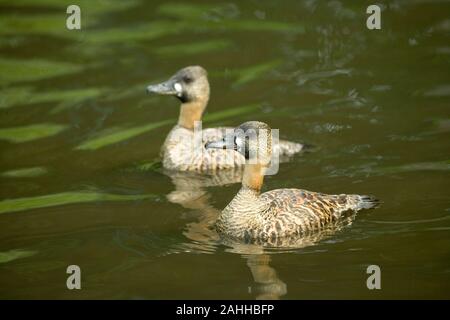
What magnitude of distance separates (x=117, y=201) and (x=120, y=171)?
44.0 inches

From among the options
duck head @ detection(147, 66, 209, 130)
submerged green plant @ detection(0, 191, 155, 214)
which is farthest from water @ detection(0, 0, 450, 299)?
duck head @ detection(147, 66, 209, 130)

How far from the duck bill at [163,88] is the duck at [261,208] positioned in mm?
3090

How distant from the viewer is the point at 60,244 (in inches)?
404

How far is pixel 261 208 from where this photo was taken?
10016 millimetres

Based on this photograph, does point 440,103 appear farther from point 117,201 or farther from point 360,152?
point 117,201

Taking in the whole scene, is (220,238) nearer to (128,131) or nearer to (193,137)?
(193,137)

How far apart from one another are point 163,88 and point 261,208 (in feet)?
11.5

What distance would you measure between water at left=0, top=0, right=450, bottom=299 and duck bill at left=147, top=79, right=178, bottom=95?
2.94 feet

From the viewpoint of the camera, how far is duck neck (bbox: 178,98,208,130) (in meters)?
13.3

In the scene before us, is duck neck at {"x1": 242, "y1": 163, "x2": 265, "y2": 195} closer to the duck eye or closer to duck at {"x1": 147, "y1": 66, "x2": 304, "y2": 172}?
duck at {"x1": 147, "y1": 66, "x2": 304, "y2": 172}

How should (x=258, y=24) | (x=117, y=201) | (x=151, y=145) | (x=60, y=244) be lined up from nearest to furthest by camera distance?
1. (x=60, y=244)
2. (x=117, y=201)
3. (x=151, y=145)
4. (x=258, y=24)

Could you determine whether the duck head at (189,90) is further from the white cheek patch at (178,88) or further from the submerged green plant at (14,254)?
the submerged green plant at (14,254)
